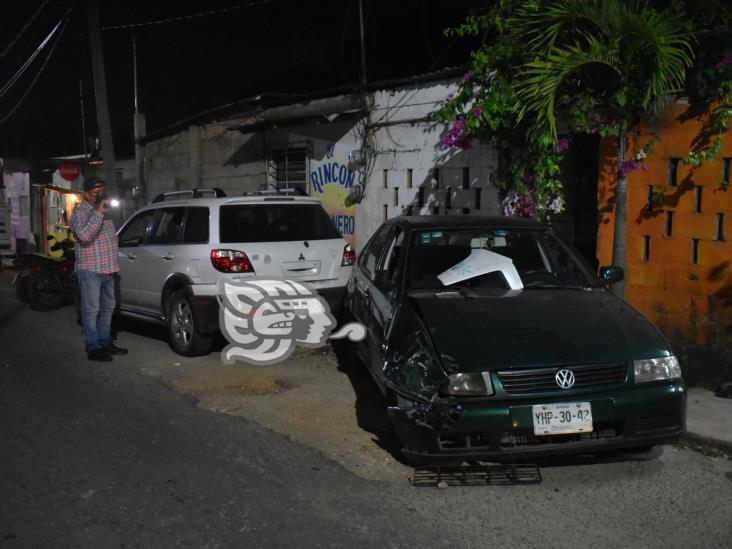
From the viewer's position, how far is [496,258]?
5211 millimetres

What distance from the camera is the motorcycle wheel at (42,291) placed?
10.8 m

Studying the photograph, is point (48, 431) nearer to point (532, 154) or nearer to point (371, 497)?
point (371, 497)

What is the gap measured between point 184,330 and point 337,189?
5.59 m

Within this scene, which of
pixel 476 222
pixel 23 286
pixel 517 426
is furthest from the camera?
pixel 23 286

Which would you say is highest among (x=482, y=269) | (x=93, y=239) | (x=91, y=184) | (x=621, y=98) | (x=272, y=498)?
(x=621, y=98)

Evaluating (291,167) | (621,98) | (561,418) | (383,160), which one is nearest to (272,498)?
(561,418)

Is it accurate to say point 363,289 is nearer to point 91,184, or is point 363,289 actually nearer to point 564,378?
point 564,378

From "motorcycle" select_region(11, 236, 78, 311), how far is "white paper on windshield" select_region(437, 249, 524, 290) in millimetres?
7530

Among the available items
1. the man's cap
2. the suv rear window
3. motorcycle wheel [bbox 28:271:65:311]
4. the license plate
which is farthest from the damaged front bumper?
motorcycle wheel [bbox 28:271:65:311]

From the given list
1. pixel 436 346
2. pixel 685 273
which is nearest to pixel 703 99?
pixel 685 273

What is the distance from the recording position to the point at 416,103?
35.1 feet

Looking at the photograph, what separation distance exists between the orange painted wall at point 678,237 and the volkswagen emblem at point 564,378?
373cm

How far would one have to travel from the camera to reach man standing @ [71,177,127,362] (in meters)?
7.10

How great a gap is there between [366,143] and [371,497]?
8.35 meters
